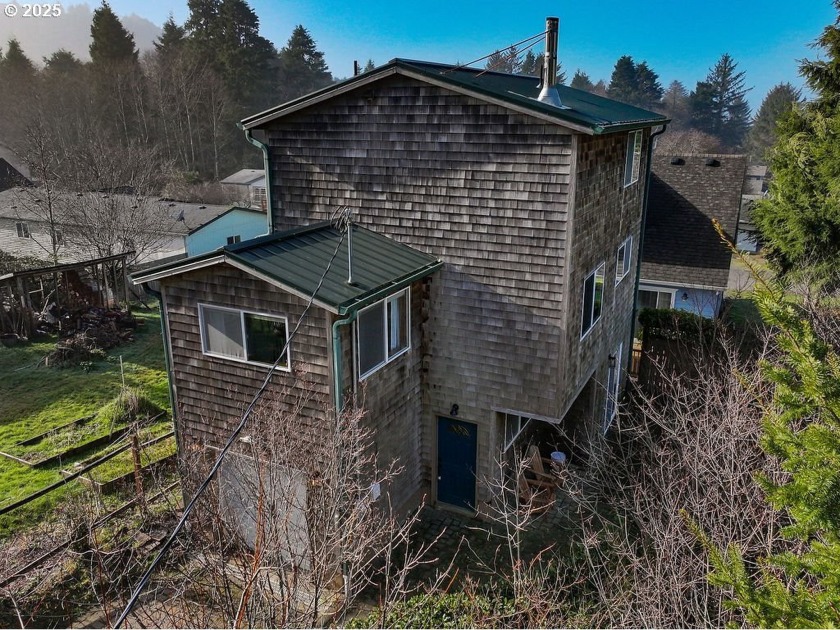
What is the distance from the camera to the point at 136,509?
11.0 metres

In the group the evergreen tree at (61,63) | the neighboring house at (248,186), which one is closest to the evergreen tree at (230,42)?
the neighboring house at (248,186)

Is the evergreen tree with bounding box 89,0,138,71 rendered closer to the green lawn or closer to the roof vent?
the green lawn

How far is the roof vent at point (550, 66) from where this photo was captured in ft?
35.2

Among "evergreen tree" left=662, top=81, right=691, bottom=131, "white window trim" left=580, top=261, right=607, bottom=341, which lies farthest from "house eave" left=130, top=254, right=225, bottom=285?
"evergreen tree" left=662, top=81, right=691, bottom=131

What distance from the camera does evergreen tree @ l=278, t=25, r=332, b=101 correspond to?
61.9 meters

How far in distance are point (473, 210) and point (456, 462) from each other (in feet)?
16.6

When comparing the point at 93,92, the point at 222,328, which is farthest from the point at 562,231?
the point at 93,92

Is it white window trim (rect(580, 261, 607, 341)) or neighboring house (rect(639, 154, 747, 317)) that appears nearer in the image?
white window trim (rect(580, 261, 607, 341))

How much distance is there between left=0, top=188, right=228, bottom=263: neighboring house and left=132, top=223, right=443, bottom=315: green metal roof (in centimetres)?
1984

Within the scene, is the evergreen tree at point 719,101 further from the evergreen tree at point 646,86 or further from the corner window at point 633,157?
the corner window at point 633,157

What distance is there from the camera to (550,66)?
1110 cm

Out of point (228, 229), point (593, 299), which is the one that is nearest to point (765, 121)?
point (228, 229)

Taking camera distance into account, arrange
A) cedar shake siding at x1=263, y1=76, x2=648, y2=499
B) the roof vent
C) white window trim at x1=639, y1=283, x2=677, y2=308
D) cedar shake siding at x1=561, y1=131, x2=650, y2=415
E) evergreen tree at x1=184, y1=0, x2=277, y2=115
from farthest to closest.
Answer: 1. evergreen tree at x1=184, y1=0, x2=277, y2=115
2. white window trim at x1=639, y1=283, x2=677, y2=308
3. the roof vent
4. cedar shake siding at x1=561, y1=131, x2=650, y2=415
5. cedar shake siding at x1=263, y1=76, x2=648, y2=499

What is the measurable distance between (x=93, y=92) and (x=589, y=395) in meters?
50.6
